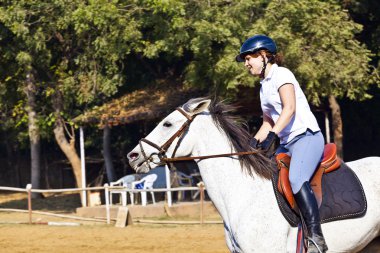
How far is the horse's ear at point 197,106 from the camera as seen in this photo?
22.2 feet

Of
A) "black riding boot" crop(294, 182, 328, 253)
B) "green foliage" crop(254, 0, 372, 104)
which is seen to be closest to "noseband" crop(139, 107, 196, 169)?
"black riding boot" crop(294, 182, 328, 253)

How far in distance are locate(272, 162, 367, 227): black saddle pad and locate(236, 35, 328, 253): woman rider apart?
0.14m

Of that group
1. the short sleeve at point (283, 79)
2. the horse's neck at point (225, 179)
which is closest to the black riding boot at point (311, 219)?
the horse's neck at point (225, 179)

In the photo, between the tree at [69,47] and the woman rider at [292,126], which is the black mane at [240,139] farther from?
the tree at [69,47]

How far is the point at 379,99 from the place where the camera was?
26.1 metres

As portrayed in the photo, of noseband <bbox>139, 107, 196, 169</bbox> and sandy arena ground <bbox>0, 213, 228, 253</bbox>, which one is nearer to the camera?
noseband <bbox>139, 107, 196, 169</bbox>

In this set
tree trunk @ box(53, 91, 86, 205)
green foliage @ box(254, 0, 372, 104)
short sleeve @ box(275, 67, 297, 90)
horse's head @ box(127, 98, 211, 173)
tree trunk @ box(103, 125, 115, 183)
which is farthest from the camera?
tree trunk @ box(103, 125, 115, 183)

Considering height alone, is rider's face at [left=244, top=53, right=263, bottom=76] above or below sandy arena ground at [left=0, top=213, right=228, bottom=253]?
above

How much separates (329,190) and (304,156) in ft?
1.54

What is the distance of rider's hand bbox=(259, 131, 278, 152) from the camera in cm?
659

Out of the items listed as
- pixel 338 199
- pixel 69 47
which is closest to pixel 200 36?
pixel 69 47

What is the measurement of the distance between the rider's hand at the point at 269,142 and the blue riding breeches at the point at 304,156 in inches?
7.9

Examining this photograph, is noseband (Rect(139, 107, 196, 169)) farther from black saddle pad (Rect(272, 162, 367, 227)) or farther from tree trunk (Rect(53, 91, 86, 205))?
tree trunk (Rect(53, 91, 86, 205))

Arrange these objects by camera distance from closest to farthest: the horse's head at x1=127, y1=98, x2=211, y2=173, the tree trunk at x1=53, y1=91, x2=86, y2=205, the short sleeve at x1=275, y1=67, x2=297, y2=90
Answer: the short sleeve at x1=275, y1=67, x2=297, y2=90 → the horse's head at x1=127, y1=98, x2=211, y2=173 → the tree trunk at x1=53, y1=91, x2=86, y2=205
